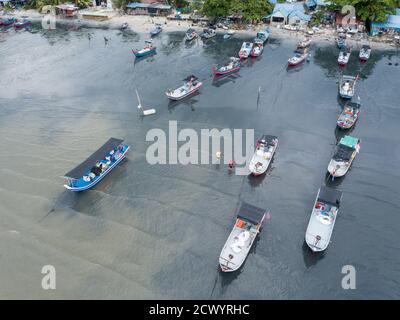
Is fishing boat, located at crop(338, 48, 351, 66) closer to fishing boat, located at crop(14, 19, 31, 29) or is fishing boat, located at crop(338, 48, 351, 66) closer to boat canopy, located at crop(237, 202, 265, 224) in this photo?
boat canopy, located at crop(237, 202, 265, 224)

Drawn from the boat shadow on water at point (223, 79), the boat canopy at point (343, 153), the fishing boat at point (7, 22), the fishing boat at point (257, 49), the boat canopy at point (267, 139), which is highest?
the fishing boat at point (257, 49)

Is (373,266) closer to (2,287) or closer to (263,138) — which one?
(263,138)

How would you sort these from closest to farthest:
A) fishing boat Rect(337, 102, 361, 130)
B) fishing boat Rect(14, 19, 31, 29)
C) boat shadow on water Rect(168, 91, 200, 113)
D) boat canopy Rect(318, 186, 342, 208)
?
boat canopy Rect(318, 186, 342, 208) < fishing boat Rect(337, 102, 361, 130) < boat shadow on water Rect(168, 91, 200, 113) < fishing boat Rect(14, 19, 31, 29)

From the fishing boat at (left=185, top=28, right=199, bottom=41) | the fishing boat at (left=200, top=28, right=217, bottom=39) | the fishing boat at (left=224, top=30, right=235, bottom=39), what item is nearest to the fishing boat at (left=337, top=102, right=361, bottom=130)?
the fishing boat at (left=224, top=30, right=235, bottom=39)

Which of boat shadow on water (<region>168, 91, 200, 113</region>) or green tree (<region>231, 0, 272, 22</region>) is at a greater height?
green tree (<region>231, 0, 272, 22</region>)

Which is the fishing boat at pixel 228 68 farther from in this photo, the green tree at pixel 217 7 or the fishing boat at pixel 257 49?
the green tree at pixel 217 7

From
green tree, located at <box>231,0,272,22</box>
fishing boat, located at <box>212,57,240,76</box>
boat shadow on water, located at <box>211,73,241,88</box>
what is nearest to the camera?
boat shadow on water, located at <box>211,73,241,88</box>

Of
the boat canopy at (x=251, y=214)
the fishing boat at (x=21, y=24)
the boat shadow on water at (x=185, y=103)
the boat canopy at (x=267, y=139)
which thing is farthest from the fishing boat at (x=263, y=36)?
the fishing boat at (x=21, y=24)

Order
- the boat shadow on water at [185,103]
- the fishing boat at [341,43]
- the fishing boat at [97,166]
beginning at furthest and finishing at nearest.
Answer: the fishing boat at [341,43] < the boat shadow on water at [185,103] < the fishing boat at [97,166]
